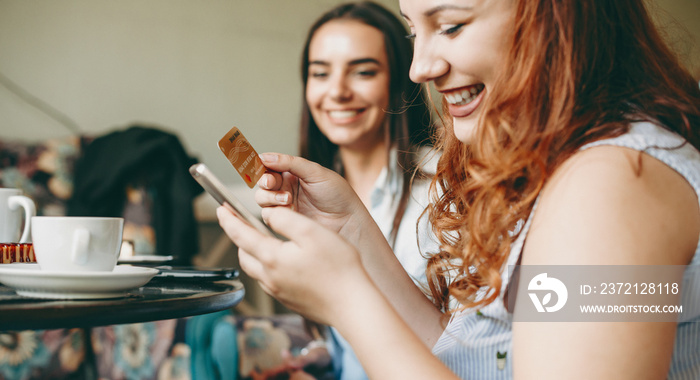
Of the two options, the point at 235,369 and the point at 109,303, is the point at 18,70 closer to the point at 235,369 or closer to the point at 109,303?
the point at 235,369

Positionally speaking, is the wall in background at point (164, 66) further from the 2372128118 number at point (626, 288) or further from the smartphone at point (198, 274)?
the 2372128118 number at point (626, 288)

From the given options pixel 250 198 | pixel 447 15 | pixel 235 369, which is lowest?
pixel 235 369

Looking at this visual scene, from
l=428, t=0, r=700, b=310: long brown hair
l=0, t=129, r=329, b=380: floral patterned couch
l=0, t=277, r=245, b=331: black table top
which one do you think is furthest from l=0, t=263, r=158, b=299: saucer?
l=0, t=129, r=329, b=380: floral patterned couch

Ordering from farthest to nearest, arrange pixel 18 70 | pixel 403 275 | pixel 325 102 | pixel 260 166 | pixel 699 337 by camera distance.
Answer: pixel 18 70 < pixel 325 102 < pixel 403 275 < pixel 260 166 < pixel 699 337

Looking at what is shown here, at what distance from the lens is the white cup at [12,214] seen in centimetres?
79

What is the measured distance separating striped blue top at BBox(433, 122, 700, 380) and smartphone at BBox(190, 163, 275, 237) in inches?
11.4

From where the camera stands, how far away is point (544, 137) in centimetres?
60

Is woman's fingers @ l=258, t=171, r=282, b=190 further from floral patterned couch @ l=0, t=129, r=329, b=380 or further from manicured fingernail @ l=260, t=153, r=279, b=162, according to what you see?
floral patterned couch @ l=0, t=129, r=329, b=380

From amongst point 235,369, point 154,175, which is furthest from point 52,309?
point 154,175

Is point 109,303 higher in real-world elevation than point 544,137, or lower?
lower

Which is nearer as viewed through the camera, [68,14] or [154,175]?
[154,175]

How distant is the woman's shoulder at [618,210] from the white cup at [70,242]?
1.51 feet

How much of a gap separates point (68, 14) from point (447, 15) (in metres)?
1.97

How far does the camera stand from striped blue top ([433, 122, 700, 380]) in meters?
0.56
